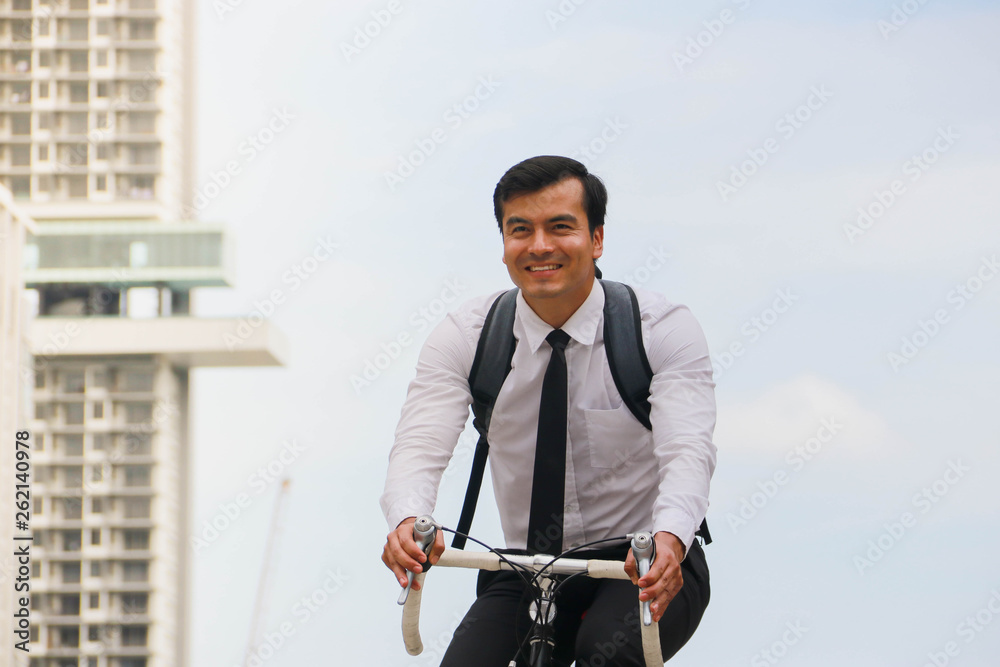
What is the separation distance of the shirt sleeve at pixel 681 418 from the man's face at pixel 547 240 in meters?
0.25

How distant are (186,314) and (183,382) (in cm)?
324

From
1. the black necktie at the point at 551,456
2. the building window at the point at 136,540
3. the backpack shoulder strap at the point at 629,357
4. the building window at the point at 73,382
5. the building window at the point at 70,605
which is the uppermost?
the backpack shoulder strap at the point at 629,357

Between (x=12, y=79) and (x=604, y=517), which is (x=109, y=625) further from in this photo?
(x=604, y=517)

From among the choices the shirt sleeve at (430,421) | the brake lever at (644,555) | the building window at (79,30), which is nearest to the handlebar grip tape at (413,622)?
the shirt sleeve at (430,421)

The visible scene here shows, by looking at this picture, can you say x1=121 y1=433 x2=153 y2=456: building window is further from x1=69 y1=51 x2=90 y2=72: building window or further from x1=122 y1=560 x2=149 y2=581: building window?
x1=69 y1=51 x2=90 y2=72: building window

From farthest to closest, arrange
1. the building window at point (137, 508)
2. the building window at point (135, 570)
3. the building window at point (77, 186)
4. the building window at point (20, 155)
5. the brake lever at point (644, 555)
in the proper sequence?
the building window at point (77, 186) < the building window at point (20, 155) < the building window at point (137, 508) < the building window at point (135, 570) < the brake lever at point (644, 555)

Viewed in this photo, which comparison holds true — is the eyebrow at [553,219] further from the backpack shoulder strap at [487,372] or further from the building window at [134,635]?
the building window at [134,635]

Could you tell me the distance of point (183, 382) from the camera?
1889 inches

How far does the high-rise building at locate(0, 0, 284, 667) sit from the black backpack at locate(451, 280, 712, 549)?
41.8 meters

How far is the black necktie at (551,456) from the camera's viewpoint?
297cm

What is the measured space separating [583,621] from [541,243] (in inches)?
33.7

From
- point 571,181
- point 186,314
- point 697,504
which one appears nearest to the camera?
point 697,504

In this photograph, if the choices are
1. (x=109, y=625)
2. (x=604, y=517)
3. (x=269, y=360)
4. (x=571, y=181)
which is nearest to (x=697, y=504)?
(x=604, y=517)

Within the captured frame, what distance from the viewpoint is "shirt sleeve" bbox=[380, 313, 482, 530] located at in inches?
107
